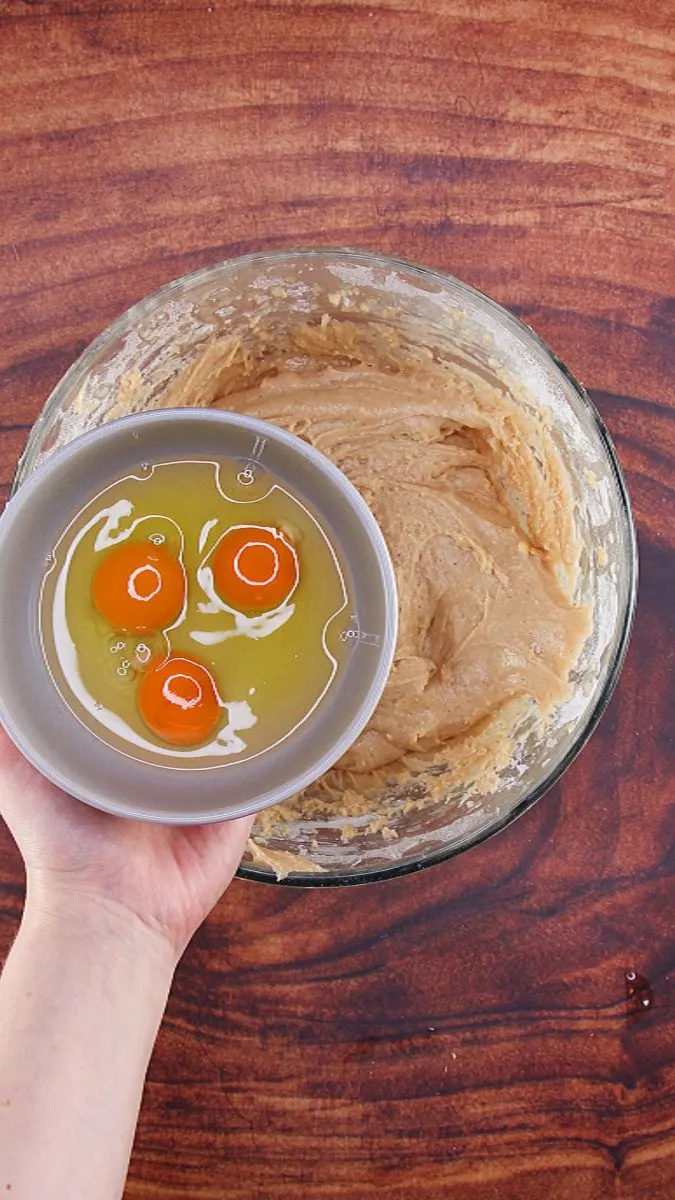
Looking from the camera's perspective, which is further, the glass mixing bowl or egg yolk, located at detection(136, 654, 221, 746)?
the glass mixing bowl

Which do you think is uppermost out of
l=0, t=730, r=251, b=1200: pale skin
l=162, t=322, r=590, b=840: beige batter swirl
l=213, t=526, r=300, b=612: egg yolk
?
l=162, t=322, r=590, b=840: beige batter swirl

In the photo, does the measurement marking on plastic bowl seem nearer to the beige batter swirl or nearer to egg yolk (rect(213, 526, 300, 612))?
egg yolk (rect(213, 526, 300, 612))

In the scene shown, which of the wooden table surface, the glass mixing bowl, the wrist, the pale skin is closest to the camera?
the pale skin

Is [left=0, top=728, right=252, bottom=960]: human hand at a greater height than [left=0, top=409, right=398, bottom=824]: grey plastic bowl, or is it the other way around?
[left=0, top=409, right=398, bottom=824]: grey plastic bowl

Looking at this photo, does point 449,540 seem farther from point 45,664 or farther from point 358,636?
point 45,664

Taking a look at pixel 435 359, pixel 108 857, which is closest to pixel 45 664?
pixel 108 857

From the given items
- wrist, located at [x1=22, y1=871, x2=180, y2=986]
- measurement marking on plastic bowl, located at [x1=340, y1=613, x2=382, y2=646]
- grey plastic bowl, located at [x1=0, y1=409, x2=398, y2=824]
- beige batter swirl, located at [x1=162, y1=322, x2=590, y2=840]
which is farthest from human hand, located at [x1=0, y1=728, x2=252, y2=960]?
measurement marking on plastic bowl, located at [x1=340, y1=613, x2=382, y2=646]

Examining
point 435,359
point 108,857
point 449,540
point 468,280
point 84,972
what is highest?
point 468,280

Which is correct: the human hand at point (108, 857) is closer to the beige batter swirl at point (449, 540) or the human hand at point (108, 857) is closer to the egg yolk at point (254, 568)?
the beige batter swirl at point (449, 540)
